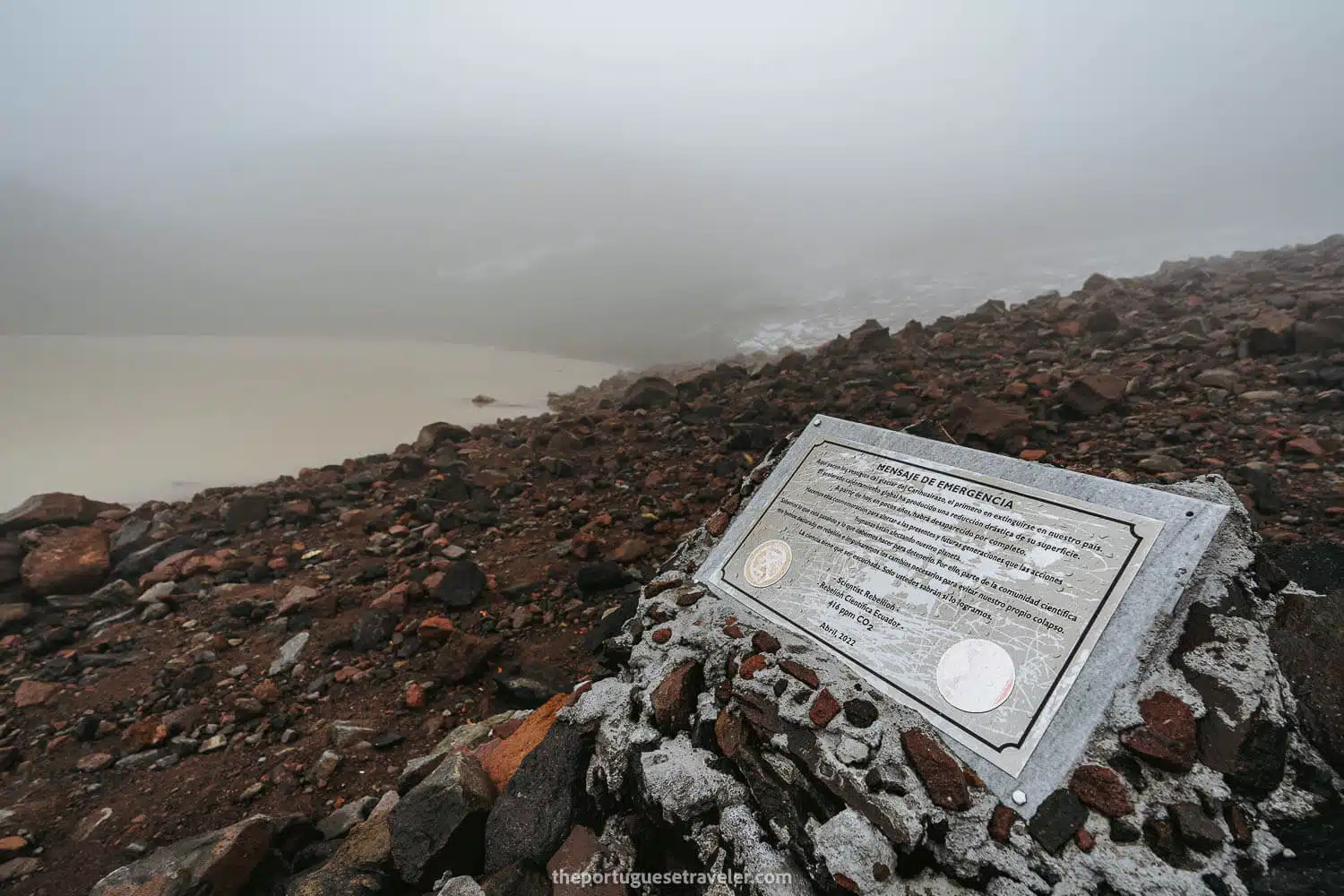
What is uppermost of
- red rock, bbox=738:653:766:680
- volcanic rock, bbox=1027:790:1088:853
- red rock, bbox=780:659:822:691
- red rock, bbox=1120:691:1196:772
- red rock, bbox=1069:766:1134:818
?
red rock, bbox=1120:691:1196:772

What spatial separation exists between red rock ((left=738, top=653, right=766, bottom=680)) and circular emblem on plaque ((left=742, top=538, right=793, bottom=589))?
1.17 ft

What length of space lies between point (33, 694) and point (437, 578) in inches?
95.8

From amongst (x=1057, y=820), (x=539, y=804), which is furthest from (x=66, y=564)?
(x=1057, y=820)

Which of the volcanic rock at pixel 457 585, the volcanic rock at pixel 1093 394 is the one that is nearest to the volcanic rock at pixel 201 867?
the volcanic rock at pixel 457 585

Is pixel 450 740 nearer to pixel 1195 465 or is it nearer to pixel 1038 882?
pixel 1038 882

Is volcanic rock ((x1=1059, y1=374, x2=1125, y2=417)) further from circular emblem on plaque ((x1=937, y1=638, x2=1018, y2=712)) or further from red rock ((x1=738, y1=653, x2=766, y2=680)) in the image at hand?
red rock ((x1=738, y1=653, x2=766, y2=680))

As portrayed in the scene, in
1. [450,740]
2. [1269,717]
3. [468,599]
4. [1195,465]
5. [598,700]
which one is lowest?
[450,740]

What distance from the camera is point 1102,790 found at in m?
1.56

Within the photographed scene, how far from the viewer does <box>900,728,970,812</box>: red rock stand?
5.47 feet

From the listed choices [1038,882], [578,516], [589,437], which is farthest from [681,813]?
[589,437]

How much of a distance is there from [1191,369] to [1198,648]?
501 cm

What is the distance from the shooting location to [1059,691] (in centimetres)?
169

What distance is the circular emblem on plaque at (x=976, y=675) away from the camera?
5.85 ft

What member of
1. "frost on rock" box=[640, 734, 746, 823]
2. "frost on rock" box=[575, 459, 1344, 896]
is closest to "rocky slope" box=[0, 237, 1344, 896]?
"frost on rock" box=[575, 459, 1344, 896]
